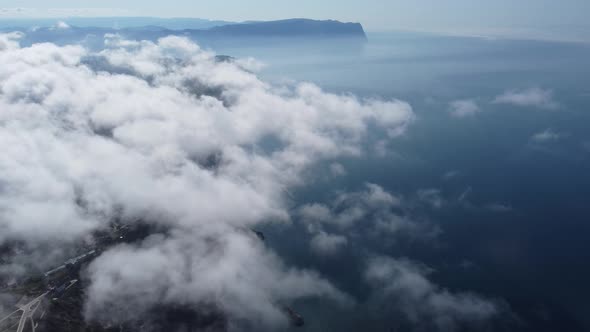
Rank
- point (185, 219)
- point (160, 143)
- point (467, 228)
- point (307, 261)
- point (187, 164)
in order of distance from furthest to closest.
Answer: point (160, 143) < point (187, 164) < point (185, 219) < point (467, 228) < point (307, 261)

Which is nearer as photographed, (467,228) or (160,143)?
(467,228)

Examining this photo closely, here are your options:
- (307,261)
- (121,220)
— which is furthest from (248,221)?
(121,220)

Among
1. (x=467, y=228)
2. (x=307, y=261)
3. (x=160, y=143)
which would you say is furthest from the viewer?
(x=160, y=143)

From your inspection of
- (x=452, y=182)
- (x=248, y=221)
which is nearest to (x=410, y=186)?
(x=452, y=182)

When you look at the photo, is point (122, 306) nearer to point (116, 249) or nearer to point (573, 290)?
point (116, 249)

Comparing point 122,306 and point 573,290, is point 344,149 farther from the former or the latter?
point 122,306

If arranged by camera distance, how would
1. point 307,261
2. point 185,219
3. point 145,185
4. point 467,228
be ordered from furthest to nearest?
point 145,185, point 185,219, point 467,228, point 307,261

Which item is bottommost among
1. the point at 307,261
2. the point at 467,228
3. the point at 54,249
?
the point at 54,249

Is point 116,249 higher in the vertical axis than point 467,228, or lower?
lower

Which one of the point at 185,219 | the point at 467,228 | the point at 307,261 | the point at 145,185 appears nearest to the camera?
the point at 307,261
